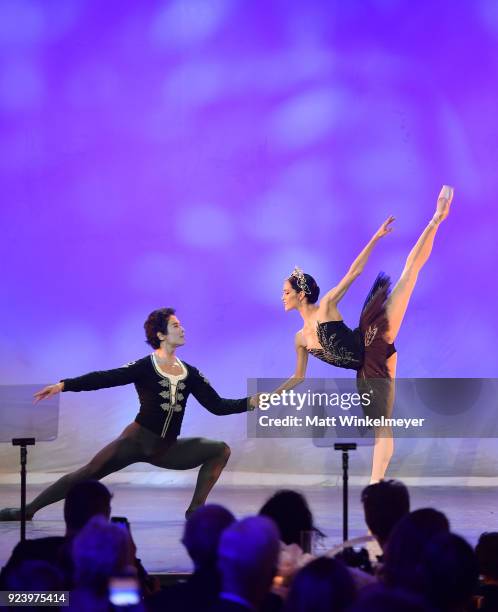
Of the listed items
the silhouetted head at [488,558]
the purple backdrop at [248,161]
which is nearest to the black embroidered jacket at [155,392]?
the purple backdrop at [248,161]

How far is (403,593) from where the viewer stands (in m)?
1.68

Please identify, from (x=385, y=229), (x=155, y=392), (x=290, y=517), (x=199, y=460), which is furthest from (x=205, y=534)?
(x=385, y=229)

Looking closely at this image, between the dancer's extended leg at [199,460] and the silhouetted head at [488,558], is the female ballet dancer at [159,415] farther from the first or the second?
the silhouetted head at [488,558]

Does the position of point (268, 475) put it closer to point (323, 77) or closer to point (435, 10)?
point (323, 77)

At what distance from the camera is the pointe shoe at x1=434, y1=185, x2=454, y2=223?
6879mm

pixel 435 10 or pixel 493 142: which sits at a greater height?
pixel 435 10

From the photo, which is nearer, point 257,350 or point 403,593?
point 403,593

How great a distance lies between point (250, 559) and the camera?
218cm

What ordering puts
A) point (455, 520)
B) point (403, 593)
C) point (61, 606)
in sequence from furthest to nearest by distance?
1. point (455, 520)
2. point (61, 606)
3. point (403, 593)

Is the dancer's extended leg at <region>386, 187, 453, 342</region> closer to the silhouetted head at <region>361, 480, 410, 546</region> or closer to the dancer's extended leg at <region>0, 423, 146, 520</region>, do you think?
the dancer's extended leg at <region>0, 423, 146, 520</region>

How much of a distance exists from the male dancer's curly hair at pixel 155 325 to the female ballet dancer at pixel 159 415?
0.08 metres

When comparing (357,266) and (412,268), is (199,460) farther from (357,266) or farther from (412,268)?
(412,268)

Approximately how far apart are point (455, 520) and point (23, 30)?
436 cm

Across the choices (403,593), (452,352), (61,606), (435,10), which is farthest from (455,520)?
(403,593)
